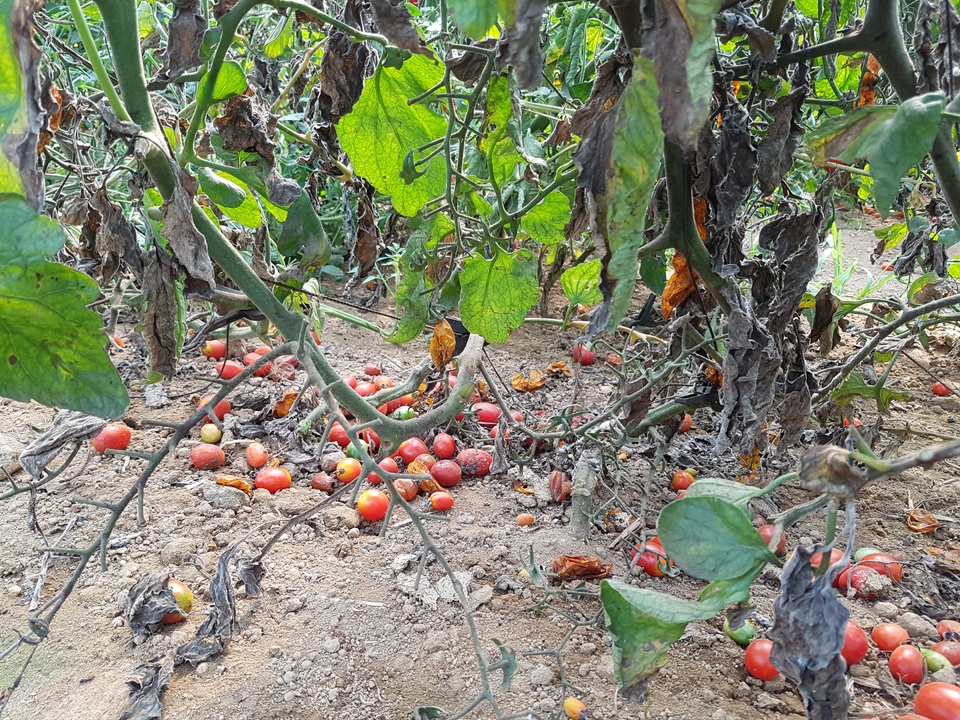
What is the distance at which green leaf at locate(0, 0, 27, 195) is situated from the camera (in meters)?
0.66

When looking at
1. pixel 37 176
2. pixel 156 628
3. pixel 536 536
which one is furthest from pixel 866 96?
pixel 156 628

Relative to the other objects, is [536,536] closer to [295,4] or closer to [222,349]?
[295,4]

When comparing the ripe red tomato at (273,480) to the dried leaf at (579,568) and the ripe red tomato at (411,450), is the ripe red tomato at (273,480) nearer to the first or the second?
the ripe red tomato at (411,450)

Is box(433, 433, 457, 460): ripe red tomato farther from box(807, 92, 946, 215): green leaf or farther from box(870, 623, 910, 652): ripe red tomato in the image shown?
box(807, 92, 946, 215): green leaf

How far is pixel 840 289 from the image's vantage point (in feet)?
7.98

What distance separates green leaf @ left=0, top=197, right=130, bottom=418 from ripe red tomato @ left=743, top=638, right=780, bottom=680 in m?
1.13

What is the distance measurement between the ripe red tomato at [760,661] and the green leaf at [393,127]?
3.32 ft

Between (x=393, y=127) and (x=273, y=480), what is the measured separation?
1142mm

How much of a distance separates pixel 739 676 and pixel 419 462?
0.97m

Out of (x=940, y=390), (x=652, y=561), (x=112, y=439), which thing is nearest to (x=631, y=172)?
(x=652, y=561)

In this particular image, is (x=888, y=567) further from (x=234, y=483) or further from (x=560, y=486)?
(x=234, y=483)

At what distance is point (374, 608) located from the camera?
146cm

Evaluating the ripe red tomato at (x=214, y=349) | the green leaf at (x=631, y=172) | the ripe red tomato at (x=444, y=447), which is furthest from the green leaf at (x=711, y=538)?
the ripe red tomato at (x=214, y=349)

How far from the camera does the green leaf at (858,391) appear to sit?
1.42m
